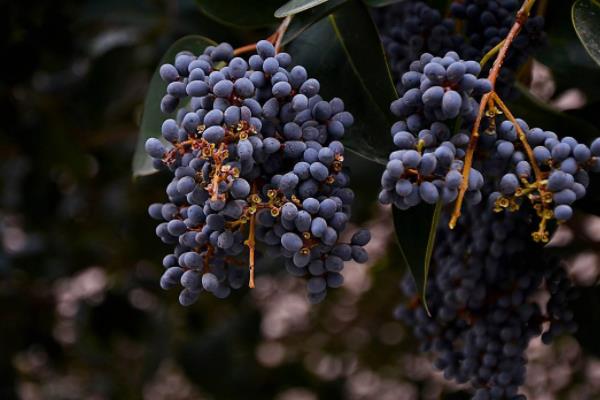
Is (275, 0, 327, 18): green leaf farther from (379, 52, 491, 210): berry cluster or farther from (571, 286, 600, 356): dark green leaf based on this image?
(571, 286, 600, 356): dark green leaf

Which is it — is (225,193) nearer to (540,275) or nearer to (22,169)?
(540,275)

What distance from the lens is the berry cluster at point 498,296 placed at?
0.83m

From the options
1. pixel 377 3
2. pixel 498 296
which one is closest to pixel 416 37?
pixel 377 3

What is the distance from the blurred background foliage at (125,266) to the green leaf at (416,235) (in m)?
0.55

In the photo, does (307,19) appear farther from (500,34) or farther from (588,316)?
(588,316)

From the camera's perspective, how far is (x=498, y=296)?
85cm

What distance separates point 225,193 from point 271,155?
6cm

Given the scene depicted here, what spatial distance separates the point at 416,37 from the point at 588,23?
175 millimetres

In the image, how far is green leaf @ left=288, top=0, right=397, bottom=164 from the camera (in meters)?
0.73

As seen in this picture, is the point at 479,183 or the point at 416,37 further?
the point at 416,37

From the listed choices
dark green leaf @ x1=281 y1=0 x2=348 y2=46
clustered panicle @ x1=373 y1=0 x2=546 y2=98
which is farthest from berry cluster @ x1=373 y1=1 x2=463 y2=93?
dark green leaf @ x1=281 y1=0 x2=348 y2=46

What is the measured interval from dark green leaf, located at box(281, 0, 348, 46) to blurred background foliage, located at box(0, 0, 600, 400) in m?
0.50

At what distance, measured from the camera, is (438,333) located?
895mm

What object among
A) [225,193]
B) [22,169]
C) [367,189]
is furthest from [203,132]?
[22,169]
